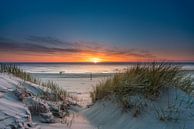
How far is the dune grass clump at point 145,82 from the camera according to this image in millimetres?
6021

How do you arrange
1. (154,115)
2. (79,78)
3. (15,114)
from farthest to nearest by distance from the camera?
(79,78), (154,115), (15,114)

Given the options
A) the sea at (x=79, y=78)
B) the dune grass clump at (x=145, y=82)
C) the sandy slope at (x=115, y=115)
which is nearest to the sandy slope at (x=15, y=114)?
the sandy slope at (x=115, y=115)

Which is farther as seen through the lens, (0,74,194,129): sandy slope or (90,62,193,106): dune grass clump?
(90,62,193,106): dune grass clump

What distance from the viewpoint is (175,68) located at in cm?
684

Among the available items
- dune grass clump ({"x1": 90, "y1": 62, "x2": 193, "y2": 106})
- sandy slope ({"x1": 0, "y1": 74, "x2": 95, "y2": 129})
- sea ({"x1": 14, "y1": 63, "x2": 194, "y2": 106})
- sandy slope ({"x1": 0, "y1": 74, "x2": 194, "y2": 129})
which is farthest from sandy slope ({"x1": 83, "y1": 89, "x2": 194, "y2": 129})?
sea ({"x1": 14, "y1": 63, "x2": 194, "y2": 106})

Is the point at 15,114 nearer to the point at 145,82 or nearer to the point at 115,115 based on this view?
the point at 115,115

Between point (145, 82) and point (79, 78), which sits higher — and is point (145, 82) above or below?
above

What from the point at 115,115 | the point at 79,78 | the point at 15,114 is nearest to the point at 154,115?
the point at 115,115

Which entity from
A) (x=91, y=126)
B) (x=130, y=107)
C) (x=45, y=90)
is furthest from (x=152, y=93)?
(x=45, y=90)

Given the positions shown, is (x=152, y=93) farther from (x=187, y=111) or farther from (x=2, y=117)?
(x=2, y=117)

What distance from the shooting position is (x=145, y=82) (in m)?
6.19

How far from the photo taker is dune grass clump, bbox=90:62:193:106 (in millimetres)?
6021

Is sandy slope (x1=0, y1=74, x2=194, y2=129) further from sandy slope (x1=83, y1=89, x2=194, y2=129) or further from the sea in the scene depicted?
the sea

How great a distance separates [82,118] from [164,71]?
2.11m
